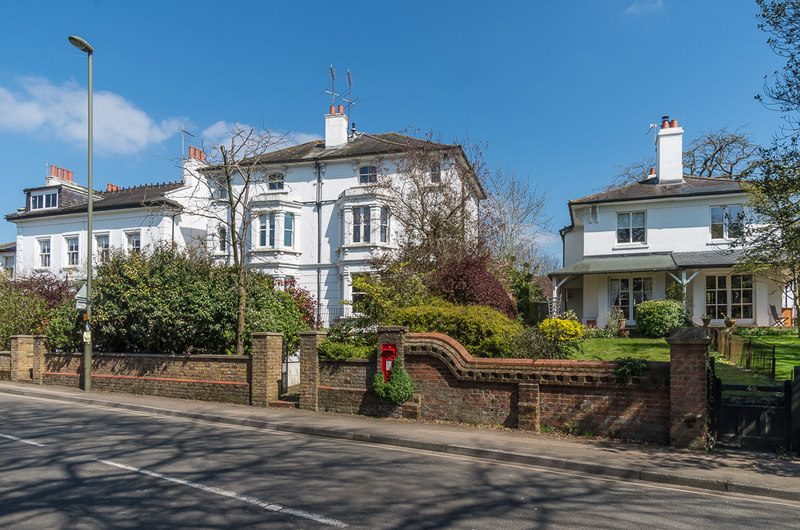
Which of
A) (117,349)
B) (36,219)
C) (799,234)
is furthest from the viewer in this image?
(36,219)

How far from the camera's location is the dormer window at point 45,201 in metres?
40.4

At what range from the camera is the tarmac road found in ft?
18.5

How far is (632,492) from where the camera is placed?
7012mm

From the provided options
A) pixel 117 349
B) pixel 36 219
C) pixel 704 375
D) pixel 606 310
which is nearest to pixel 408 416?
pixel 704 375

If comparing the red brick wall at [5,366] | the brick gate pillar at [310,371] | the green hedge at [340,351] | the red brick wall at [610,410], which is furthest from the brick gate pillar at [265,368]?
the red brick wall at [5,366]

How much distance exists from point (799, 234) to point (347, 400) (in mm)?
9544

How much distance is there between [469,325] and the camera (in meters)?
12.1

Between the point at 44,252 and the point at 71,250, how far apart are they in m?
2.88

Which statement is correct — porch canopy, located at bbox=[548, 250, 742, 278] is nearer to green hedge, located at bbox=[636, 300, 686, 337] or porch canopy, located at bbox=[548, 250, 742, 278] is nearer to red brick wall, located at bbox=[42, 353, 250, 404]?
green hedge, located at bbox=[636, 300, 686, 337]

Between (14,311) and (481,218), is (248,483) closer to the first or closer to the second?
(481,218)

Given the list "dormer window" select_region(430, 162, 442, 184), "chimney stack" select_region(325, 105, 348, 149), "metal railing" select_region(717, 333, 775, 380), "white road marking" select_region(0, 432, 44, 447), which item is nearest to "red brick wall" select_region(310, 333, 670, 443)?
"metal railing" select_region(717, 333, 775, 380)

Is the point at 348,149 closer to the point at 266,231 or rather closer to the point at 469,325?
the point at 266,231

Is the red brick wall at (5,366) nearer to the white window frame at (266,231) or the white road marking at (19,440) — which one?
the white road marking at (19,440)

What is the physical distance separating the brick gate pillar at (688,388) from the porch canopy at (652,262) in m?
16.5
